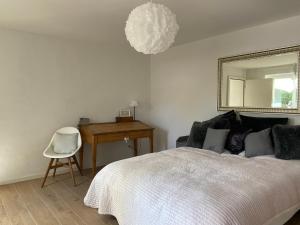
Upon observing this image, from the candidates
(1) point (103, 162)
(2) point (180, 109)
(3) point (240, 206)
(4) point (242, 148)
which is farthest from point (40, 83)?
(3) point (240, 206)

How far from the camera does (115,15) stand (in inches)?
111

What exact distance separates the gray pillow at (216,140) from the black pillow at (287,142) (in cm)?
58

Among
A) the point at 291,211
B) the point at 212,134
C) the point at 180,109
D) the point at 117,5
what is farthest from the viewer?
the point at 180,109

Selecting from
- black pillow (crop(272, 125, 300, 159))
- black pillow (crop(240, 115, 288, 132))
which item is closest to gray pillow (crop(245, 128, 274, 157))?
black pillow (crop(272, 125, 300, 159))

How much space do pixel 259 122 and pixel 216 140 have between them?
23.9 inches

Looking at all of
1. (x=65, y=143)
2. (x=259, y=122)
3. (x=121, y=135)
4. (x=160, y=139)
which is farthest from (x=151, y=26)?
(x=160, y=139)

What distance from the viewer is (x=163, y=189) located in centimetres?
184

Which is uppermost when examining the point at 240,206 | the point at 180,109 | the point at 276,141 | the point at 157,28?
the point at 157,28

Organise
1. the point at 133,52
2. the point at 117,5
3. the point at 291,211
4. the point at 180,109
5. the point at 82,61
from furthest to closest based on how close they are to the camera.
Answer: the point at 133,52 → the point at 180,109 → the point at 82,61 → the point at 117,5 → the point at 291,211

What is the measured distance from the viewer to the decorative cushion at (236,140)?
2.95 m

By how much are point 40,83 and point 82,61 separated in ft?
2.55

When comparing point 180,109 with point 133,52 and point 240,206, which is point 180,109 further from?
point 240,206

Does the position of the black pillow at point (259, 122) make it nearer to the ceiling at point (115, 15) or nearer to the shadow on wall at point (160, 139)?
the ceiling at point (115, 15)

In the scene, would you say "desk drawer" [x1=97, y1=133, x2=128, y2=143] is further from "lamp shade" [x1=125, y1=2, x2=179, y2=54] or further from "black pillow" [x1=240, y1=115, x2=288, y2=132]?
"lamp shade" [x1=125, y1=2, x2=179, y2=54]
